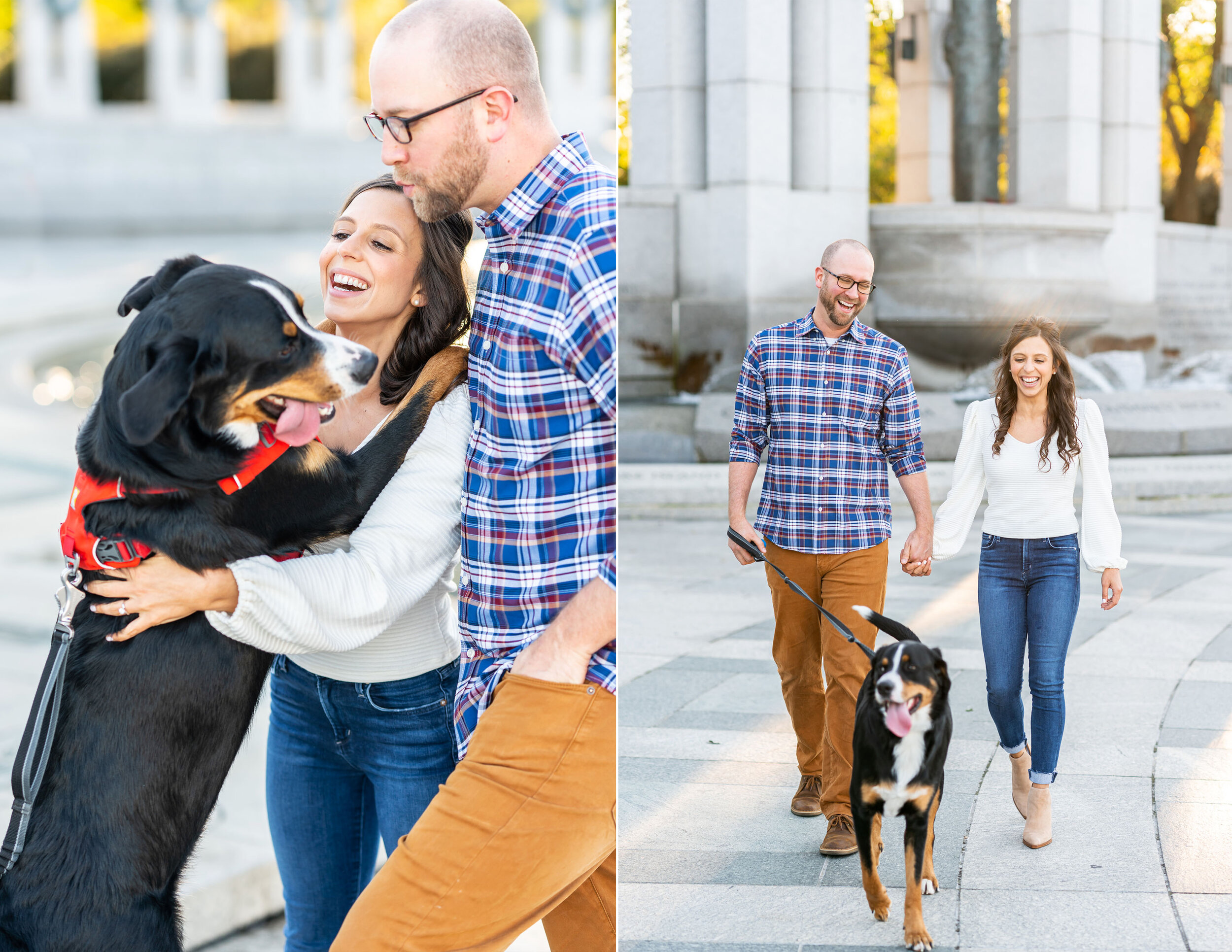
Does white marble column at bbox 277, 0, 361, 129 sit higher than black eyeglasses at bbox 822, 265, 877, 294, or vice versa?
white marble column at bbox 277, 0, 361, 129

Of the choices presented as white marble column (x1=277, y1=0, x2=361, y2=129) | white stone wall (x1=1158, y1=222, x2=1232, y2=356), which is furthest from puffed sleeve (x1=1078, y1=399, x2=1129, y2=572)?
white marble column (x1=277, y1=0, x2=361, y2=129)

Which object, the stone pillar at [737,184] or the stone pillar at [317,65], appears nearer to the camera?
the stone pillar at [317,65]

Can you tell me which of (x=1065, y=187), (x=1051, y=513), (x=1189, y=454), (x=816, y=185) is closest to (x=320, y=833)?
(x=1051, y=513)

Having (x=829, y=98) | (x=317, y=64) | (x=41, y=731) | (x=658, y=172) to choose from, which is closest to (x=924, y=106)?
(x=658, y=172)

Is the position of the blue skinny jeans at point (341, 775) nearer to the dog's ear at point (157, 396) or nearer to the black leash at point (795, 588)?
the dog's ear at point (157, 396)

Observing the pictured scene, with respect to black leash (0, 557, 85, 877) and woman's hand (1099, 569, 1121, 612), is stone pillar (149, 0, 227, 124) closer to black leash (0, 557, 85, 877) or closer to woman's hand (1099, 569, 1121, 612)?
black leash (0, 557, 85, 877)

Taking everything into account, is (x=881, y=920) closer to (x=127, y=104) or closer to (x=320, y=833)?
(x=320, y=833)

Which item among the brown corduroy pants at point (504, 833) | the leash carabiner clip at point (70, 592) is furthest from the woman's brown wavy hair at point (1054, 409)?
the leash carabiner clip at point (70, 592)

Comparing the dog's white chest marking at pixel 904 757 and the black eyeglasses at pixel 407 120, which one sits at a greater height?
the black eyeglasses at pixel 407 120

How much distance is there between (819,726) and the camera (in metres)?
2.78

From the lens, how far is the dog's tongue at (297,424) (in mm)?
1808

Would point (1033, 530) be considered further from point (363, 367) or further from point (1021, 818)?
point (363, 367)

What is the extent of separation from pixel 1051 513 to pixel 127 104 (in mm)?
2560

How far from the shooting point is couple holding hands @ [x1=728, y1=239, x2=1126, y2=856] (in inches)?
95.8
